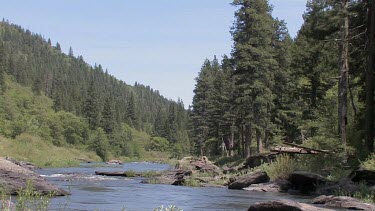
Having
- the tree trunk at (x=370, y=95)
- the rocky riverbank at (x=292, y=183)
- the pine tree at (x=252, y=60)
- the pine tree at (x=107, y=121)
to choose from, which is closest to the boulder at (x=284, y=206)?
the rocky riverbank at (x=292, y=183)

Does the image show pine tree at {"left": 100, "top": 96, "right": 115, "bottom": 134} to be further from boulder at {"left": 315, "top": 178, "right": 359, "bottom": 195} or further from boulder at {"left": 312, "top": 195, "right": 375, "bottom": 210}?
boulder at {"left": 312, "top": 195, "right": 375, "bottom": 210}

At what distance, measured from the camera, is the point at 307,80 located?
4622 cm

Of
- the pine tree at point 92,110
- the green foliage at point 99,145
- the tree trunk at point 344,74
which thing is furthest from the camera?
the pine tree at point 92,110

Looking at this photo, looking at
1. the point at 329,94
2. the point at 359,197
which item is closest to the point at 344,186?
the point at 359,197

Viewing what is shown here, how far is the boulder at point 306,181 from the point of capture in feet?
72.4

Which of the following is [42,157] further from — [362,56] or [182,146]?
[182,146]

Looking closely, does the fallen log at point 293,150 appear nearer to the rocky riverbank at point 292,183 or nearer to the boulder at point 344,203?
the rocky riverbank at point 292,183

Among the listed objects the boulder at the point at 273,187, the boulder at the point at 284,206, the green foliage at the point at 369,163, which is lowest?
the boulder at the point at 273,187

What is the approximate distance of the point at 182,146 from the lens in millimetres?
150250

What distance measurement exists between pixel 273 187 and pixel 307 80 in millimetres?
24121

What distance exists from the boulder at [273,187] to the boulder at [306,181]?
60 centimetres

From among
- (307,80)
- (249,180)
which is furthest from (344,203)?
(307,80)

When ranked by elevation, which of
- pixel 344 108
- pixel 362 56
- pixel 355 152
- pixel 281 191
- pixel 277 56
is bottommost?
pixel 281 191

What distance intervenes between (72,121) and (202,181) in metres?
97.9
